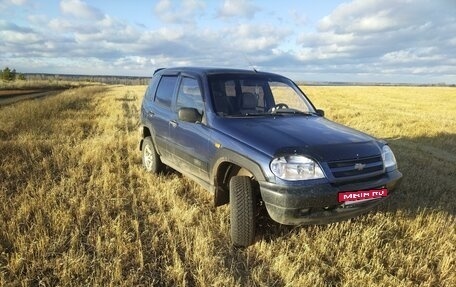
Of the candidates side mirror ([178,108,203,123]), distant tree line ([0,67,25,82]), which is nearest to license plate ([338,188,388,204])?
side mirror ([178,108,203,123])

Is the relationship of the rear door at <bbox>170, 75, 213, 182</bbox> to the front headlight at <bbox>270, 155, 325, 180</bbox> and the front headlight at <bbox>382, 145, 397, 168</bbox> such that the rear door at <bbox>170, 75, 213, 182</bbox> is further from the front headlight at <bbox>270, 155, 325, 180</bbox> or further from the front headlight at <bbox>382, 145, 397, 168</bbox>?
the front headlight at <bbox>382, 145, 397, 168</bbox>

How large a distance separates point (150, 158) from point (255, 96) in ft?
7.70

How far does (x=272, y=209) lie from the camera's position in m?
3.87

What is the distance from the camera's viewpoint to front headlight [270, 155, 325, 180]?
383cm

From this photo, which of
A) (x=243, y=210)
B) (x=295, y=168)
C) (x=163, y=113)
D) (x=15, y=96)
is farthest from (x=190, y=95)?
(x=15, y=96)

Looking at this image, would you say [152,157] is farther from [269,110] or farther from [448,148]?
[448,148]

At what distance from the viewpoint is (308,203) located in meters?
3.75

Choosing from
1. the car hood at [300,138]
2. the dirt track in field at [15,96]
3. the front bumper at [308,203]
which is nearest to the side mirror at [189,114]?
the car hood at [300,138]

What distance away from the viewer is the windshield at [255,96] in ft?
16.6

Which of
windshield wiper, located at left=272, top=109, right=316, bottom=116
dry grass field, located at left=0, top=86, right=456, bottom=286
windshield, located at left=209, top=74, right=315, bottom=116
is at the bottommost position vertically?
dry grass field, located at left=0, top=86, right=456, bottom=286

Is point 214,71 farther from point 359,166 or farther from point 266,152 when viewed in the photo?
point 359,166

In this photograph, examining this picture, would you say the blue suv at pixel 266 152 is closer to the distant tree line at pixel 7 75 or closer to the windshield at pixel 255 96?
the windshield at pixel 255 96

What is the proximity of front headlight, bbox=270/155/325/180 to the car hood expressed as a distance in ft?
0.18

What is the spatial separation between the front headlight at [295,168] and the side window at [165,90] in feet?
8.71
